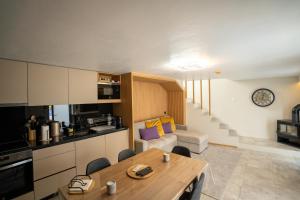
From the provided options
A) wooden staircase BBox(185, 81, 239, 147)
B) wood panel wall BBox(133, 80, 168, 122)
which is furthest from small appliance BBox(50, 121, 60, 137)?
wooden staircase BBox(185, 81, 239, 147)

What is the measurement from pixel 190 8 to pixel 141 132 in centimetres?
338

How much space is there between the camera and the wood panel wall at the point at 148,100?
4527 mm

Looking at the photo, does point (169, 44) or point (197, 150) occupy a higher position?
point (169, 44)

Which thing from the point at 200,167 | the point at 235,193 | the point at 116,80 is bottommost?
the point at 235,193

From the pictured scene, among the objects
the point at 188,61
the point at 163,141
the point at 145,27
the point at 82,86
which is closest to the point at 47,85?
the point at 82,86

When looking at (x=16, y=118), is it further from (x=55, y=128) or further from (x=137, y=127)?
(x=137, y=127)

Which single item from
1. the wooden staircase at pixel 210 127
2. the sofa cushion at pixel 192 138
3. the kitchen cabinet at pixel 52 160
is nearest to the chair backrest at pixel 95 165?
the kitchen cabinet at pixel 52 160

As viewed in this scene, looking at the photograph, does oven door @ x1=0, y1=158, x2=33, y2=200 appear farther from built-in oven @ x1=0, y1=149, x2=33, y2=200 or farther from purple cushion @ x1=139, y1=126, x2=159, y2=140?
purple cushion @ x1=139, y1=126, x2=159, y2=140

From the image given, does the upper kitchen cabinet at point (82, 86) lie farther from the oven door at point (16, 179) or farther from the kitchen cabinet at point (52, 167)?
the oven door at point (16, 179)

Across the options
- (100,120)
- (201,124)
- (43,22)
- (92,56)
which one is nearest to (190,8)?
(43,22)

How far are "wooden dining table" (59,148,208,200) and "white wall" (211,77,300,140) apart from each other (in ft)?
15.5

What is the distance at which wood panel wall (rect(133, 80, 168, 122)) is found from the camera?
14.9 ft

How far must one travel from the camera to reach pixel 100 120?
138 inches

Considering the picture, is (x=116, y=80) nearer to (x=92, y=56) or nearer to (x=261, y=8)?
(x=92, y=56)
